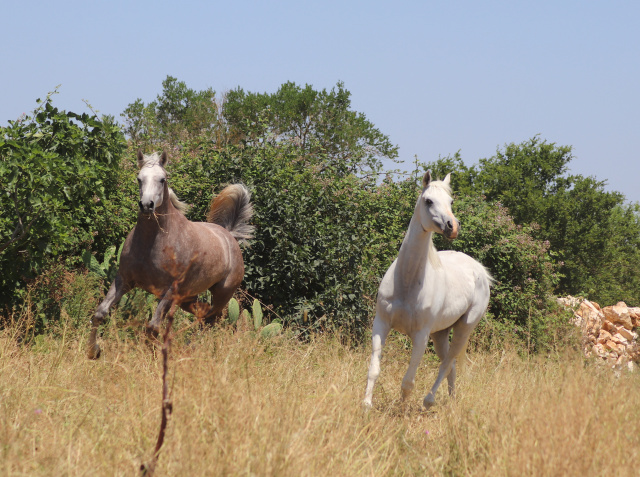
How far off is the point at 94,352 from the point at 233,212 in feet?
9.38

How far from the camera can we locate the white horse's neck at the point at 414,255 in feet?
17.5

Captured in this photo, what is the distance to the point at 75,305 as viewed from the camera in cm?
762

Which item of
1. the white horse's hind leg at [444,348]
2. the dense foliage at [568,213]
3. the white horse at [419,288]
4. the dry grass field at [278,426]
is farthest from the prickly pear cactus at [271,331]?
the dense foliage at [568,213]

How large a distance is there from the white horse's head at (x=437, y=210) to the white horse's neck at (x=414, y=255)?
0.08 meters

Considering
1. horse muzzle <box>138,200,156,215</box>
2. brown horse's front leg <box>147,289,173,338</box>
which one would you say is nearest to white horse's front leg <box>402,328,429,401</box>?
brown horse's front leg <box>147,289,173,338</box>

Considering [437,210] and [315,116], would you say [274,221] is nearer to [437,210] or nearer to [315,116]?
[437,210]

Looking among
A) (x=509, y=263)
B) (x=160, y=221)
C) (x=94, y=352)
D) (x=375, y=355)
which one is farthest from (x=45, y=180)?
(x=509, y=263)

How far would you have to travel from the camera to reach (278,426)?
3.47m

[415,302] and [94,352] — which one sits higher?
[415,302]

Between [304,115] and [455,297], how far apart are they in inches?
1204

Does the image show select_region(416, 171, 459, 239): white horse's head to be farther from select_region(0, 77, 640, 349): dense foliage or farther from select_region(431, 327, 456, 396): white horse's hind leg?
select_region(0, 77, 640, 349): dense foliage

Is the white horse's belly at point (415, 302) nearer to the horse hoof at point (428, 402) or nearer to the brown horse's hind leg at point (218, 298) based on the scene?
the horse hoof at point (428, 402)

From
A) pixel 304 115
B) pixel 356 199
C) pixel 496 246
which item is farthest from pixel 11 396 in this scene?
pixel 304 115

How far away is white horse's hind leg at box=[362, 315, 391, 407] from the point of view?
5070mm
